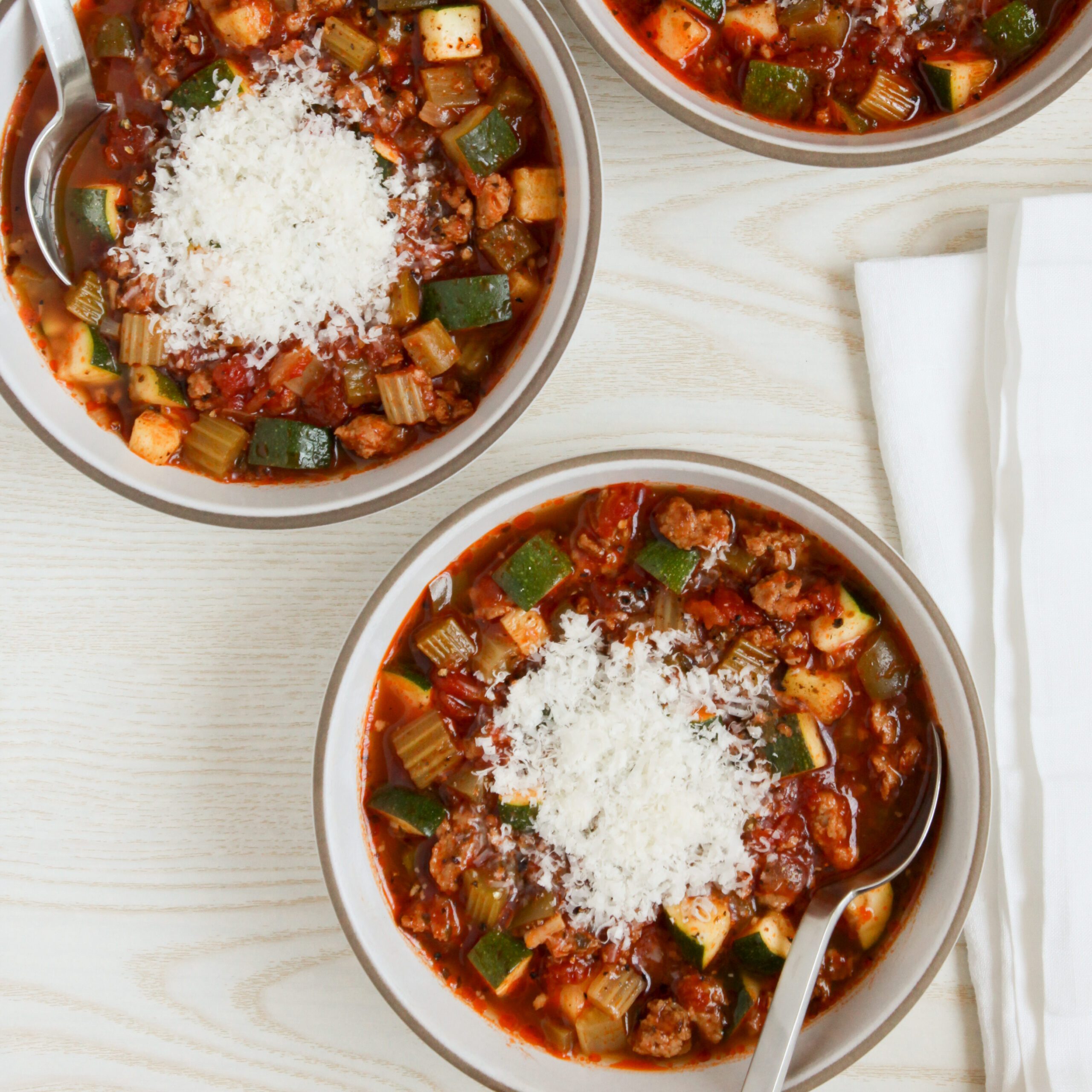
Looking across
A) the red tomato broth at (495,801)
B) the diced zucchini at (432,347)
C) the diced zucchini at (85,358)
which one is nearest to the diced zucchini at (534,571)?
the red tomato broth at (495,801)

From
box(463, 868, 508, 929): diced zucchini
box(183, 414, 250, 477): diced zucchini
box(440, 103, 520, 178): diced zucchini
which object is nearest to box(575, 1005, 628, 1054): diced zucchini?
box(463, 868, 508, 929): diced zucchini

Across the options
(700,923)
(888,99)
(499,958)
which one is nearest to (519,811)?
(499,958)

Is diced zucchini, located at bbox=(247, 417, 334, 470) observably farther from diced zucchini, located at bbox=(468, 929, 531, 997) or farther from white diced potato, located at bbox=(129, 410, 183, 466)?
diced zucchini, located at bbox=(468, 929, 531, 997)

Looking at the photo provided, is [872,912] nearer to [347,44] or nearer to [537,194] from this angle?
[537,194]

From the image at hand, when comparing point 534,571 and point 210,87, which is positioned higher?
point 210,87

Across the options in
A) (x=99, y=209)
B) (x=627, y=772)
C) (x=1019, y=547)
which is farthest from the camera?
(x=1019, y=547)

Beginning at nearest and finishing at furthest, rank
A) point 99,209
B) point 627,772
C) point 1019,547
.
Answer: point 627,772 → point 99,209 → point 1019,547

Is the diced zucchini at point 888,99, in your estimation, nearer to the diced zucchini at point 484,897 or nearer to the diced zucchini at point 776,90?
the diced zucchini at point 776,90
